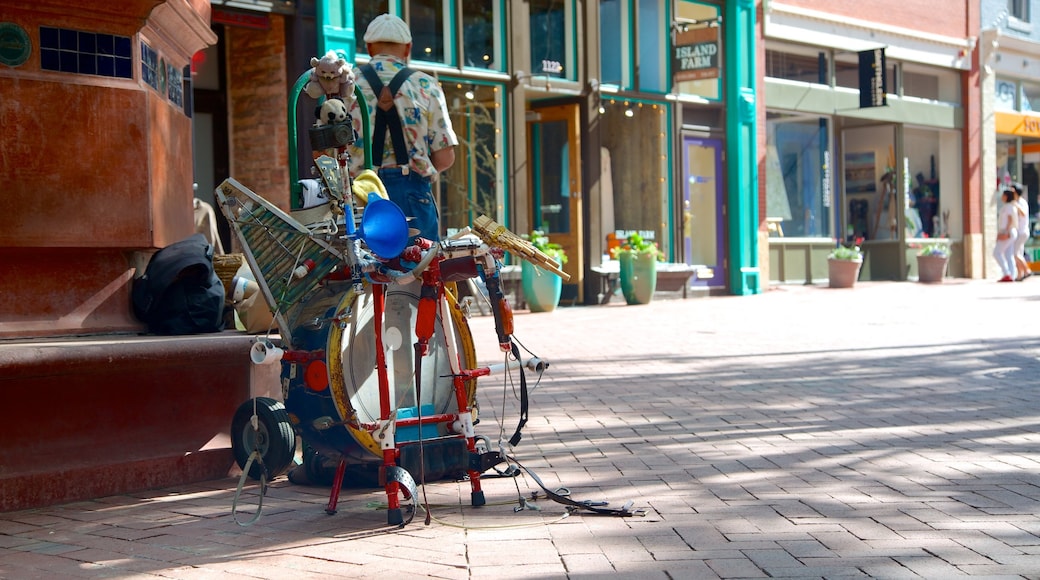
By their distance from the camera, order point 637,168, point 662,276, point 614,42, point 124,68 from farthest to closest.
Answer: point 637,168
point 662,276
point 614,42
point 124,68

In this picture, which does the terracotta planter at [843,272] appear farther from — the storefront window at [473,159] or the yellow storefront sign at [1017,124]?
the yellow storefront sign at [1017,124]

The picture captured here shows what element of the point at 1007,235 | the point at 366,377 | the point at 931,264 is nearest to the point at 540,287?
the point at 366,377

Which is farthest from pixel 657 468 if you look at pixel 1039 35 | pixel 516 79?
pixel 1039 35

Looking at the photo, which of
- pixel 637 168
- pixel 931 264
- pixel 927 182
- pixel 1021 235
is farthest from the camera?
pixel 927 182

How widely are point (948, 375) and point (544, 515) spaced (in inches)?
204

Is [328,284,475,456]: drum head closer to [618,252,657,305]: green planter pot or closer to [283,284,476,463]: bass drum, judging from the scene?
[283,284,476,463]: bass drum

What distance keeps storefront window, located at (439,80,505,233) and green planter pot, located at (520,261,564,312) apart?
94 cm

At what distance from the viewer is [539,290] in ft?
52.5

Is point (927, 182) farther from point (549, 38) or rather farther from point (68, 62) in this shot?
point (68, 62)

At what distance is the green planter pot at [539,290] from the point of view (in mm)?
15953

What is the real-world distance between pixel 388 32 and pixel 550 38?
39.0 feet

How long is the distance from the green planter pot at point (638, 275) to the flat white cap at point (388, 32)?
1187cm

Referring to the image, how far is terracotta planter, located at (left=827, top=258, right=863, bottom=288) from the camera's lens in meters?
22.2

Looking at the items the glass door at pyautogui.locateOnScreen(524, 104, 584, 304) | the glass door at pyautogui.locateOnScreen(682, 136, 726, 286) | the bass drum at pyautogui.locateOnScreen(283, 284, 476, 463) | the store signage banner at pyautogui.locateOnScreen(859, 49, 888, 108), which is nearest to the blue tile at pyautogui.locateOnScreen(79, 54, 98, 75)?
the bass drum at pyautogui.locateOnScreen(283, 284, 476, 463)
